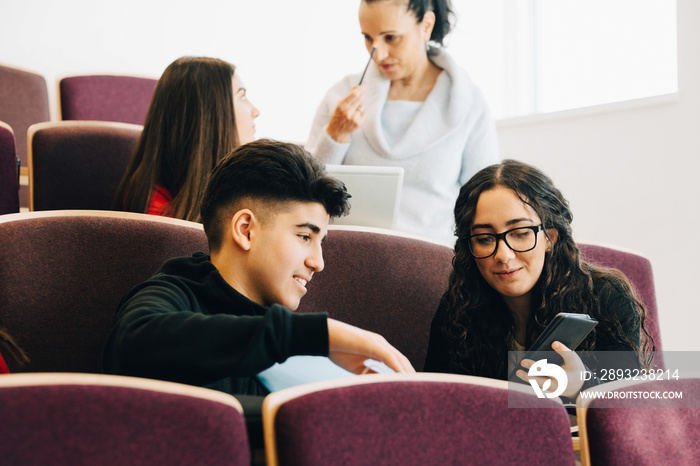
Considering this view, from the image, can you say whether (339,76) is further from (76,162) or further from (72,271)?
(72,271)

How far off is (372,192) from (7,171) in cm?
80

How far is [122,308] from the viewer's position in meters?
0.98

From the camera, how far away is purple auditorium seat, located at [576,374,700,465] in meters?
0.84

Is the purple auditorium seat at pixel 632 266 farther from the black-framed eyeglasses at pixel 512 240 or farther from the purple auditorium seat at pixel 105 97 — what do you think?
the purple auditorium seat at pixel 105 97

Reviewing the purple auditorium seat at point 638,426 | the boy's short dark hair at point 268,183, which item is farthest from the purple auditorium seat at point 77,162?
the purple auditorium seat at point 638,426

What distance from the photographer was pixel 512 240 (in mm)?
1397

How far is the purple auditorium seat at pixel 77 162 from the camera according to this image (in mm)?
1758

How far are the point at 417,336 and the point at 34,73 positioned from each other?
1.95 metres

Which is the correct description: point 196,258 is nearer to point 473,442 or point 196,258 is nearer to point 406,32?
point 473,442

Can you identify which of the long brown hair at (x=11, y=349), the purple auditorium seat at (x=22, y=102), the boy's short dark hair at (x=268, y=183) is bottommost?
the long brown hair at (x=11, y=349)

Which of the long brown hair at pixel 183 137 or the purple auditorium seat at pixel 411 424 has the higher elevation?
the long brown hair at pixel 183 137

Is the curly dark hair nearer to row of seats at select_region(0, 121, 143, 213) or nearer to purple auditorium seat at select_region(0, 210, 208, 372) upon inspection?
purple auditorium seat at select_region(0, 210, 208, 372)

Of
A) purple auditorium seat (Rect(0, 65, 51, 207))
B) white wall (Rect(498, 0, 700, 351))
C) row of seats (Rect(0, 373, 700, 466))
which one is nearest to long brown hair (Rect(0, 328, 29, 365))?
row of seats (Rect(0, 373, 700, 466))

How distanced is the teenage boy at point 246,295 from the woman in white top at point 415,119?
0.82 meters
